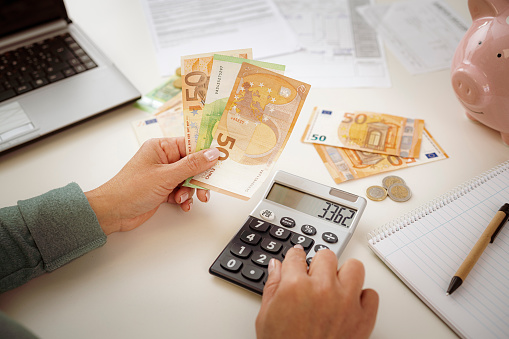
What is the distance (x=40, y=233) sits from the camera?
65cm

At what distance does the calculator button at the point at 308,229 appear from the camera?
666 millimetres

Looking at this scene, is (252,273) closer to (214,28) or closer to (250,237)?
(250,237)

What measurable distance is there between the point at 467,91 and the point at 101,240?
685 millimetres

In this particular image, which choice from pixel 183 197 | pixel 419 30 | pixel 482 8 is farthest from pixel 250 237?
pixel 419 30

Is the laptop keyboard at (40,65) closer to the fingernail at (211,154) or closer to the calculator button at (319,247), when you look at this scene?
the fingernail at (211,154)

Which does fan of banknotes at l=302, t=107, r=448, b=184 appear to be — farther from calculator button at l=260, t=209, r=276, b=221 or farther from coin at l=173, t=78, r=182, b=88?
coin at l=173, t=78, r=182, b=88

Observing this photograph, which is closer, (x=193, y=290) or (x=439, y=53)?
(x=193, y=290)

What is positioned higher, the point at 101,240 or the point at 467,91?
the point at 467,91

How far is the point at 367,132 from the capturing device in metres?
0.88

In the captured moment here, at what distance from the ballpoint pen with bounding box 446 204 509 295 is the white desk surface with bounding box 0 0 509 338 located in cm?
6

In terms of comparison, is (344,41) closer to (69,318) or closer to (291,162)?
(291,162)

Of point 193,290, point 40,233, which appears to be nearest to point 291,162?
point 193,290

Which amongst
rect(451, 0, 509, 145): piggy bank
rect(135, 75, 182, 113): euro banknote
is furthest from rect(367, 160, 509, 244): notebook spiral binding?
rect(135, 75, 182, 113): euro banknote

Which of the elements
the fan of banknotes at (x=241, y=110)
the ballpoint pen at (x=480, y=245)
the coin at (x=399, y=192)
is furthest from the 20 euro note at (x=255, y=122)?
the ballpoint pen at (x=480, y=245)
